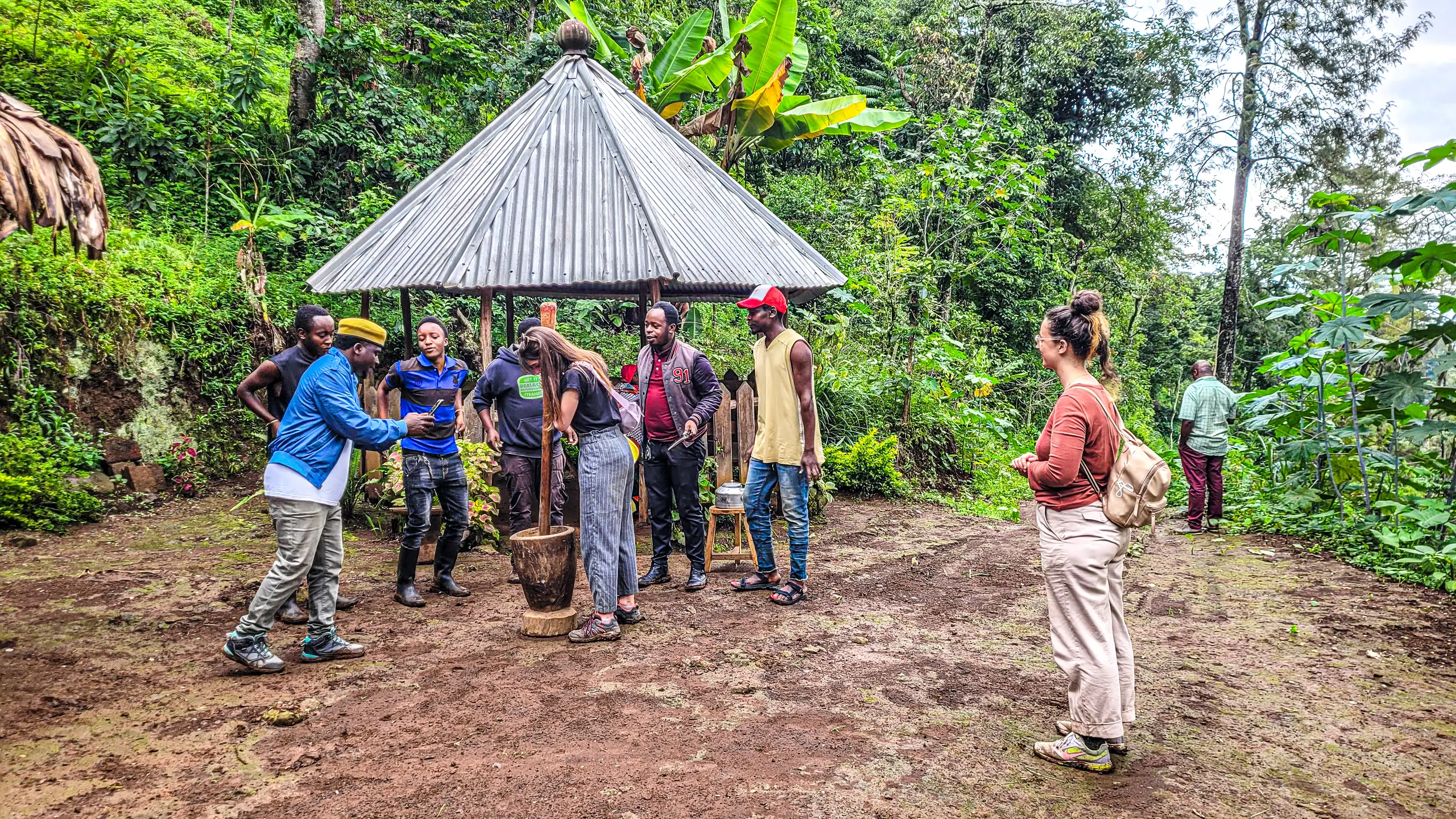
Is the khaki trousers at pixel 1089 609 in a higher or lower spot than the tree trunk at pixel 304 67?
lower

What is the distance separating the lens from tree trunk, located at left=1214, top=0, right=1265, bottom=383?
16.3 m

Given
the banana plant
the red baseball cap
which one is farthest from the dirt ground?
the banana plant

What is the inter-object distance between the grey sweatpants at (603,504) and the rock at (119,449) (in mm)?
5740

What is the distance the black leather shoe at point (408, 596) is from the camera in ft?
18.3

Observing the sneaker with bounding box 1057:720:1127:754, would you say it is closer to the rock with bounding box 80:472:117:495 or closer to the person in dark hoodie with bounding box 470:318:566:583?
the person in dark hoodie with bounding box 470:318:566:583

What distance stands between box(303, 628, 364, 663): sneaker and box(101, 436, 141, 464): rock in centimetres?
479

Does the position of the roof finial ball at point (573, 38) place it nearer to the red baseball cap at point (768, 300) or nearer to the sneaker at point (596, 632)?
the red baseball cap at point (768, 300)

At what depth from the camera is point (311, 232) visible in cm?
1014

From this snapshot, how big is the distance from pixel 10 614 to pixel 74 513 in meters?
2.34

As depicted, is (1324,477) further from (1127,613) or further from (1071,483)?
(1071,483)

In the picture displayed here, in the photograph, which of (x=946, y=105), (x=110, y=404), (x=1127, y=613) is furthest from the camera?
(x=946, y=105)

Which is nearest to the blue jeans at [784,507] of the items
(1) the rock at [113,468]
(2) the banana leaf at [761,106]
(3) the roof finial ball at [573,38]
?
(3) the roof finial ball at [573,38]

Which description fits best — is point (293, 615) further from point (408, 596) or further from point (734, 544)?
point (734, 544)

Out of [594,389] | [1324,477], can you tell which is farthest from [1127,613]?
[1324,477]
